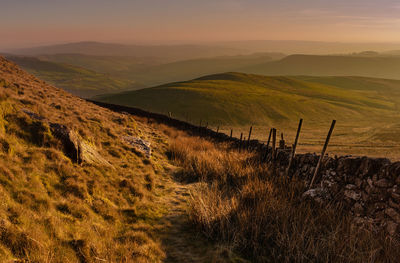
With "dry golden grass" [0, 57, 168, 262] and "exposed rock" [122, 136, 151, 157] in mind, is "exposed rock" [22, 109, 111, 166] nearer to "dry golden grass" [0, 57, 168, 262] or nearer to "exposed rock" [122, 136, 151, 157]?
"dry golden grass" [0, 57, 168, 262]

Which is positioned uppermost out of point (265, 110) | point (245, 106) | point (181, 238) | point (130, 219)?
point (130, 219)

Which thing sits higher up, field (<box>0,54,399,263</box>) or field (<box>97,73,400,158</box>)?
field (<box>0,54,399,263</box>)

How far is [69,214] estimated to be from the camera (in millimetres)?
5414

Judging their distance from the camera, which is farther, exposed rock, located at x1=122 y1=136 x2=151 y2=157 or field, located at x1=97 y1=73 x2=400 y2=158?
field, located at x1=97 y1=73 x2=400 y2=158

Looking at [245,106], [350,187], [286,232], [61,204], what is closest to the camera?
[286,232]

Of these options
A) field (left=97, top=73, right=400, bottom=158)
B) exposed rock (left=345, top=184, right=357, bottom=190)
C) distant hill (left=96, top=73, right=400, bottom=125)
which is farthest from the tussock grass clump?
distant hill (left=96, top=73, right=400, bottom=125)

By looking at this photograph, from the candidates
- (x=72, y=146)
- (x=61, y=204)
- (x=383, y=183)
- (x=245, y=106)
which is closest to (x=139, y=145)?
(x=72, y=146)

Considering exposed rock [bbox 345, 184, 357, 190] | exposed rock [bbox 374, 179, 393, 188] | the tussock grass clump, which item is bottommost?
the tussock grass clump

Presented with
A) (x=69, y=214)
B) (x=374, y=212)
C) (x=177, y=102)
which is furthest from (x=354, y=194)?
(x=177, y=102)

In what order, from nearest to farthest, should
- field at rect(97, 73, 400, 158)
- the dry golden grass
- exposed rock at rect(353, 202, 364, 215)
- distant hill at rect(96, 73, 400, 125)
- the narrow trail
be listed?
the dry golden grass
the narrow trail
exposed rock at rect(353, 202, 364, 215)
field at rect(97, 73, 400, 158)
distant hill at rect(96, 73, 400, 125)

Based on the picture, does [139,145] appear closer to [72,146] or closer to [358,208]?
[72,146]

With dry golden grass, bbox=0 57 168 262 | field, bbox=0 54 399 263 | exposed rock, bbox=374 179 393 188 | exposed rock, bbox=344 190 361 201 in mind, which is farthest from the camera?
exposed rock, bbox=344 190 361 201

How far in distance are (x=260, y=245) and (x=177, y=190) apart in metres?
4.42

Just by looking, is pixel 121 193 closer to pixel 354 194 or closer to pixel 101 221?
pixel 101 221
